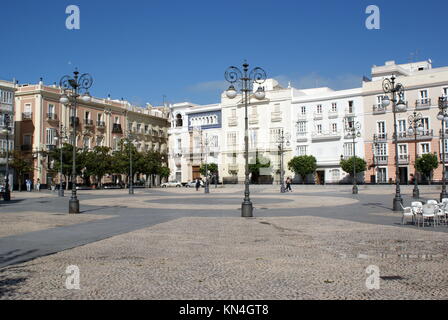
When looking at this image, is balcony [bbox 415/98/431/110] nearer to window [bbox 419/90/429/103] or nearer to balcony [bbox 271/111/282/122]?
window [bbox 419/90/429/103]

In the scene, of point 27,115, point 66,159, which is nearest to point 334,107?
point 66,159

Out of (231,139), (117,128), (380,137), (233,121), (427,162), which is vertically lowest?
(427,162)

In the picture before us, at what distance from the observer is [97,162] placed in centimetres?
5650

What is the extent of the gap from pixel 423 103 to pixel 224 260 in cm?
5330

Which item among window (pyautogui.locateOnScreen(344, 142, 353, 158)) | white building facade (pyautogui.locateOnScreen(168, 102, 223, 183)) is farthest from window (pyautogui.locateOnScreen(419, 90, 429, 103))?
white building facade (pyautogui.locateOnScreen(168, 102, 223, 183))

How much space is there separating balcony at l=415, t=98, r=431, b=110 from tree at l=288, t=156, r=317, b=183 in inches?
582

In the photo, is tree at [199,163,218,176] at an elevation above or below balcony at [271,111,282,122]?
below

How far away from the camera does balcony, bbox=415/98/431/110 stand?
54719mm

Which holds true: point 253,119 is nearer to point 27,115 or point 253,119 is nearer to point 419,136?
point 419,136

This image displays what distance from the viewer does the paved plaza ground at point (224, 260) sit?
653cm
